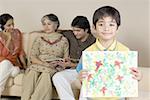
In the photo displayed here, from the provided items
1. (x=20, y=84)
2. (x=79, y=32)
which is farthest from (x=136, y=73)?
(x=20, y=84)

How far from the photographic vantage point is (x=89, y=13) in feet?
13.0

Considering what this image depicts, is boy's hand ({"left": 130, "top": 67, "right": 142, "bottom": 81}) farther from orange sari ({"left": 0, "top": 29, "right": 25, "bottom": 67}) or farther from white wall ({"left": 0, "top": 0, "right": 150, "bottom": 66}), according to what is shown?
white wall ({"left": 0, "top": 0, "right": 150, "bottom": 66})

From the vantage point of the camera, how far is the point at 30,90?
10.4ft

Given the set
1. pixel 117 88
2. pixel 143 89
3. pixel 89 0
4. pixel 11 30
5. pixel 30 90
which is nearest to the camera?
pixel 117 88

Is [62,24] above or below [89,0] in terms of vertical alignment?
below

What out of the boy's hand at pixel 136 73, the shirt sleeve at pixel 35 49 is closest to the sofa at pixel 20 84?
the shirt sleeve at pixel 35 49

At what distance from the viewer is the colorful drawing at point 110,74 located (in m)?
1.65

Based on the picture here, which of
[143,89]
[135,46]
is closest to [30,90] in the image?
[143,89]

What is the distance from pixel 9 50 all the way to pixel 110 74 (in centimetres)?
210

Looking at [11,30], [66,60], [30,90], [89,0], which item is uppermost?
[89,0]

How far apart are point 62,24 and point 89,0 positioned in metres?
0.45

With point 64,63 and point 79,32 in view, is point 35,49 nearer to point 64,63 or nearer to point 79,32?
point 64,63

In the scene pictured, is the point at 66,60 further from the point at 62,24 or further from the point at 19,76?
the point at 62,24

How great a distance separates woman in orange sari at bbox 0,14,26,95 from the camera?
3.36 m
